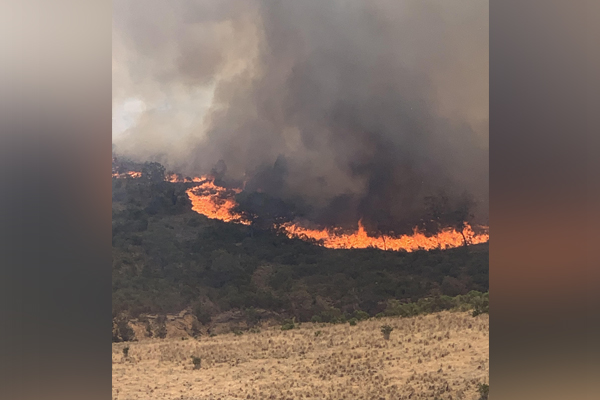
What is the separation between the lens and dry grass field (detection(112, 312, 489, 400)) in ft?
15.6

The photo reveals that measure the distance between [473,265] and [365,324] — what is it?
5.14ft

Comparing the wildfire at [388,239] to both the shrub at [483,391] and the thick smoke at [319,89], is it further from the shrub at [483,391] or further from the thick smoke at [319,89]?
the shrub at [483,391]

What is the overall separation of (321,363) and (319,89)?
3326 mm

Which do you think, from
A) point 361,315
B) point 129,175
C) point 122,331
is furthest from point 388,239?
point 122,331

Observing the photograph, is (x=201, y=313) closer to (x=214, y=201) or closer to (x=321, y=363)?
(x=214, y=201)

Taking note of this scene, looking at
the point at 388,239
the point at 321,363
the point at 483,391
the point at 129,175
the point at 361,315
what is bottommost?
the point at 483,391

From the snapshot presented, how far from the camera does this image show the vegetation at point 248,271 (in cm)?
518

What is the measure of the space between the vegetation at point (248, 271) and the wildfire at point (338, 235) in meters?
0.09

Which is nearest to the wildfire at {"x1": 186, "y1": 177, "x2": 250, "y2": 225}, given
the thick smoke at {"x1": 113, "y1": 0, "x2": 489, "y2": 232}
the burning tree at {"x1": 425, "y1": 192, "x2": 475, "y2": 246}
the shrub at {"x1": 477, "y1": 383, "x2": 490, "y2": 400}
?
the thick smoke at {"x1": 113, "y1": 0, "x2": 489, "y2": 232}

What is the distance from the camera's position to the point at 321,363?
5.00 metres

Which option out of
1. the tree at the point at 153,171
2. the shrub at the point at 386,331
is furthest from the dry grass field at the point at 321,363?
the tree at the point at 153,171
